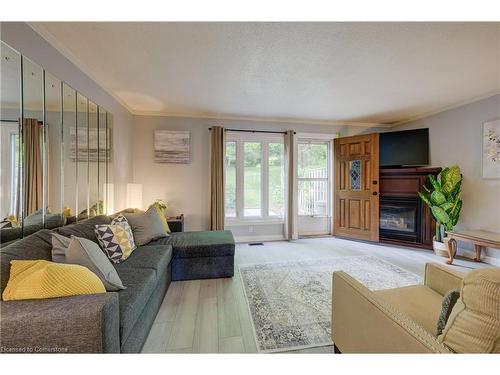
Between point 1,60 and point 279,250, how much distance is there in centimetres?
361

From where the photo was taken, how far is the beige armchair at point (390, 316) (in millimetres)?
797

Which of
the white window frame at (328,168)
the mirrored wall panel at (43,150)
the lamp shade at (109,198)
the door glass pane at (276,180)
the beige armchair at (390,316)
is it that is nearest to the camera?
the beige armchair at (390,316)

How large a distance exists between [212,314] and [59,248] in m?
1.24

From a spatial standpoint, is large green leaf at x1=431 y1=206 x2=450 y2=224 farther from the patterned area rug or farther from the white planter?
the patterned area rug

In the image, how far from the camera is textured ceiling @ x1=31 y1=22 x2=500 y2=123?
172cm

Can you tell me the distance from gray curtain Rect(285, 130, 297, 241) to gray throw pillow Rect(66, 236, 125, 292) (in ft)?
10.6

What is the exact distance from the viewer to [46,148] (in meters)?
1.78

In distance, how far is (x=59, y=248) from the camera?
1403 mm

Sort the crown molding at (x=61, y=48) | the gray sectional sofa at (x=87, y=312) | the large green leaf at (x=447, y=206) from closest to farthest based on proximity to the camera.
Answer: the gray sectional sofa at (x=87, y=312) → the crown molding at (x=61, y=48) → the large green leaf at (x=447, y=206)

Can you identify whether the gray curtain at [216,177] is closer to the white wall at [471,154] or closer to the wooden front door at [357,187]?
the wooden front door at [357,187]

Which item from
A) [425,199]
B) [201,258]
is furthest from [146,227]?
[425,199]

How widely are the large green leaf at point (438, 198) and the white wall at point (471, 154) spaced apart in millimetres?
500

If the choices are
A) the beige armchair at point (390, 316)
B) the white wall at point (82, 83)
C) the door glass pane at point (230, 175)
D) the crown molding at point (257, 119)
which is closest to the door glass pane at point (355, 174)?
the crown molding at point (257, 119)

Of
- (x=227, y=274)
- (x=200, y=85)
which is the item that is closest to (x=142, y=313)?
(x=227, y=274)
